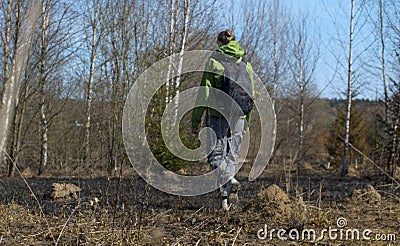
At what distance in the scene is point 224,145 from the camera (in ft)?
12.7

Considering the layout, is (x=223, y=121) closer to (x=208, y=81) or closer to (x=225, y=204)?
(x=208, y=81)

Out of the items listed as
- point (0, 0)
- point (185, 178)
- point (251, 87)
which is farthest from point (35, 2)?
point (251, 87)

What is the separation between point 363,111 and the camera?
21.2 m

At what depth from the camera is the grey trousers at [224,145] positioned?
3852 millimetres

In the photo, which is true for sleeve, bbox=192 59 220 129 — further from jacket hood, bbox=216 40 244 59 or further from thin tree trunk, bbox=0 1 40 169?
thin tree trunk, bbox=0 1 40 169

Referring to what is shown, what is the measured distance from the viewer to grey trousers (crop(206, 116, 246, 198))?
3852 mm

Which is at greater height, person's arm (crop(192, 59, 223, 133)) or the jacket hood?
the jacket hood

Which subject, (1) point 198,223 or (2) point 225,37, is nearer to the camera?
(1) point 198,223

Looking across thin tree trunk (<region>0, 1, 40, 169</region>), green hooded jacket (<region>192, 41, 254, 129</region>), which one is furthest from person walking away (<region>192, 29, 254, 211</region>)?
thin tree trunk (<region>0, 1, 40, 169</region>)

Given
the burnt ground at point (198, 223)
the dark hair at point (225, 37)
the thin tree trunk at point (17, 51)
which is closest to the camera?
the burnt ground at point (198, 223)

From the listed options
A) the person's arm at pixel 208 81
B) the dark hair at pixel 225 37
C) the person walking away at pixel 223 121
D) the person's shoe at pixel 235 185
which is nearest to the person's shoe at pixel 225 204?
the person walking away at pixel 223 121

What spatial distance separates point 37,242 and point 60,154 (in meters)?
11.5

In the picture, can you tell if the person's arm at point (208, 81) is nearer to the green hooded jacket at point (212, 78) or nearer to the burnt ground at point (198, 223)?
the green hooded jacket at point (212, 78)

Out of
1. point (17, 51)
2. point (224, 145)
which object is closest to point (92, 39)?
point (17, 51)
